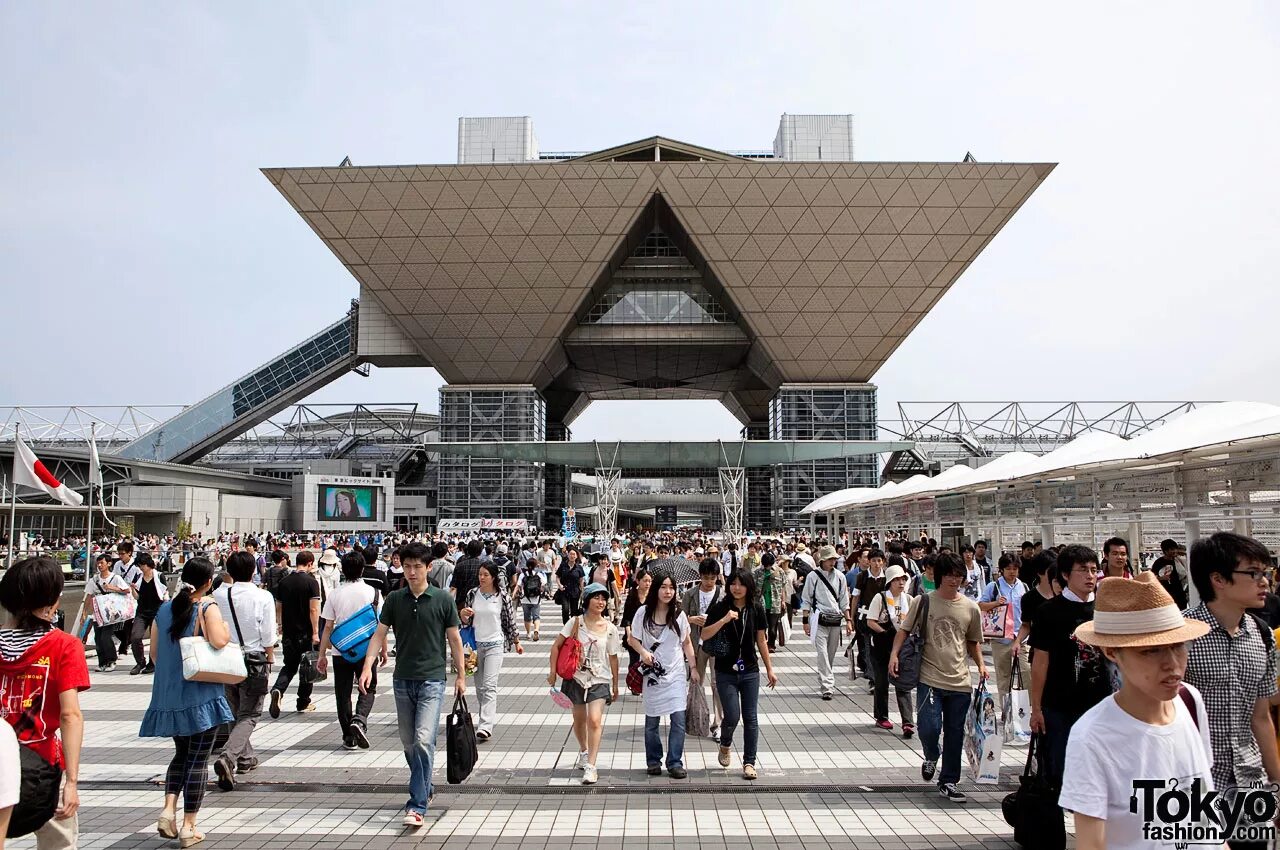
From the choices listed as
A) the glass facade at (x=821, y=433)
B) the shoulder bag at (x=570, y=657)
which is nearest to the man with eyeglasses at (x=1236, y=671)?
the shoulder bag at (x=570, y=657)

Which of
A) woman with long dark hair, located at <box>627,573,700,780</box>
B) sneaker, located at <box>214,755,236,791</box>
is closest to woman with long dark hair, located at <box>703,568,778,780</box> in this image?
woman with long dark hair, located at <box>627,573,700,780</box>

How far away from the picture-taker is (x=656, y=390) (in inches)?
2891

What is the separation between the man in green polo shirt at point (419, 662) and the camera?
5879 mm

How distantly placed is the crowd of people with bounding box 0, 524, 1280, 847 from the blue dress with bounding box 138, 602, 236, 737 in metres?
0.01

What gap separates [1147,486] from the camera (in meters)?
13.1

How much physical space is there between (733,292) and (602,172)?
9.56 meters

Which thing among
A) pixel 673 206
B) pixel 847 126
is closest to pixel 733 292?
pixel 673 206

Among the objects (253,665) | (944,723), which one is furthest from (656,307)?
(944,723)

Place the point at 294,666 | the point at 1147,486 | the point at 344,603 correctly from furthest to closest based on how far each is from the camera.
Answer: the point at 1147,486 → the point at 294,666 → the point at 344,603

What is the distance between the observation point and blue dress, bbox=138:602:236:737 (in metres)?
5.49

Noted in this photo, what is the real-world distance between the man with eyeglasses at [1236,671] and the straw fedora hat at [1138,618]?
1346mm

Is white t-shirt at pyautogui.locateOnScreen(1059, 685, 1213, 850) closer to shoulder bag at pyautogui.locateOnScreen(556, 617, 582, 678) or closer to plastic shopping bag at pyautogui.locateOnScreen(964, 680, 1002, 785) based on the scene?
plastic shopping bag at pyautogui.locateOnScreen(964, 680, 1002, 785)

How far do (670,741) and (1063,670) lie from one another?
2.98 m

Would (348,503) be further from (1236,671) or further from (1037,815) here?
(1236,671)
